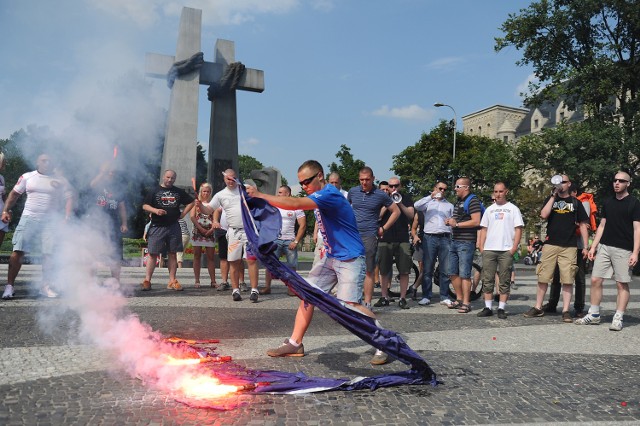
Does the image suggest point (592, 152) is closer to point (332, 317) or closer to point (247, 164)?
point (332, 317)

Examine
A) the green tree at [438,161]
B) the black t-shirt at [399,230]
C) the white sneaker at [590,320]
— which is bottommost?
the white sneaker at [590,320]

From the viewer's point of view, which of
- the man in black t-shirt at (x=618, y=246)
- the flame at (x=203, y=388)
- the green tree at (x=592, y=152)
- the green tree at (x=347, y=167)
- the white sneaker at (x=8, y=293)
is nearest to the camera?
the flame at (x=203, y=388)

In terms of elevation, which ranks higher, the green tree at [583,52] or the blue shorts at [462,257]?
the green tree at [583,52]

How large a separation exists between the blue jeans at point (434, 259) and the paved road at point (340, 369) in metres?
1.40

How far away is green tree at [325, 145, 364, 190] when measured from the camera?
49281mm

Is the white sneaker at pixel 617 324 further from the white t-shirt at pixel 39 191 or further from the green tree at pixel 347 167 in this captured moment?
the green tree at pixel 347 167

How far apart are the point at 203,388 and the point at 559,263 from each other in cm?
608

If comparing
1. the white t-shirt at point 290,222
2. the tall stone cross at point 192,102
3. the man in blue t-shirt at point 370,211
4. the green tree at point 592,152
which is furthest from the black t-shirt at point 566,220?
the green tree at point 592,152

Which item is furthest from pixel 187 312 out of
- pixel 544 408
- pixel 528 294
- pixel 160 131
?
pixel 160 131

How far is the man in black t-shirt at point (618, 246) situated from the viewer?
23.9 ft

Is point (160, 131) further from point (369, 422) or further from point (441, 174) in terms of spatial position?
point (441, 174)

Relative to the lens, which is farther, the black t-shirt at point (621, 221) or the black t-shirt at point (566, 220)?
the black t-shirt at point (566, 220)

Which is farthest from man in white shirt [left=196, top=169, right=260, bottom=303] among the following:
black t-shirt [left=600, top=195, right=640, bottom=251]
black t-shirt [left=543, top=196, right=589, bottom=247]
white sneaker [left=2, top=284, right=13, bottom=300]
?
black t-shirt [left=600, top=195, right=640, bottom=251]

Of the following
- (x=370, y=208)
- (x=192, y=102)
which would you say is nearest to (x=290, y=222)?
(x=370, y=208)
